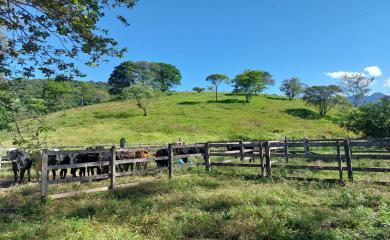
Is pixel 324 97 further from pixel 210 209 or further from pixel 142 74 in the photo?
pixel 210 209

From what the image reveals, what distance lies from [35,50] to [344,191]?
8.43 metres

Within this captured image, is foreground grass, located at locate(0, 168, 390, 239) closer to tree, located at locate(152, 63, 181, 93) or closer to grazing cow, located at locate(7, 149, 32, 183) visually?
grazing cow, located at locate(7, 149, 32, 183)

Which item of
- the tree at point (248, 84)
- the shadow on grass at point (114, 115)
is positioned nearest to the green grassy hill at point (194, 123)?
the shadow on grass at point (114, 115)

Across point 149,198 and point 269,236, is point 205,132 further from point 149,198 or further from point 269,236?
point 269,236

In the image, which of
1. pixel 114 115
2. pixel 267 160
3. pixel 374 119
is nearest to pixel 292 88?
pixel 114 115

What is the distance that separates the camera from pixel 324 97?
3108 inches

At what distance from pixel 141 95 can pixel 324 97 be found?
1474 inches

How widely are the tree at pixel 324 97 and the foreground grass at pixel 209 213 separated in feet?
230

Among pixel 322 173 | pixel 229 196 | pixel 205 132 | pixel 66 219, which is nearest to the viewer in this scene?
pixel 66 219

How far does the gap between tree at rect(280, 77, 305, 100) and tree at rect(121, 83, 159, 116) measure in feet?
→ 152

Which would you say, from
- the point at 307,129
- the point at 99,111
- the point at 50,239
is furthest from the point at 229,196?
the point at 99,111

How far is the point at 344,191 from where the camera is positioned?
10492 mm

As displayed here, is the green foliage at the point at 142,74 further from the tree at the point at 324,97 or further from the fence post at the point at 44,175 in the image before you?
the fence post at the point at 44,175

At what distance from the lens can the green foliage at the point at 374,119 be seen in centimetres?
3056
